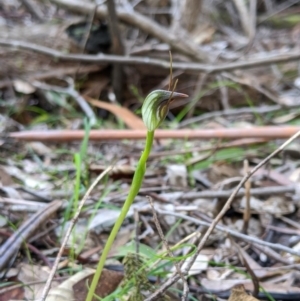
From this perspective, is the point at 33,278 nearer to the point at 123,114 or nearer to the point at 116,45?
the point at 123,114

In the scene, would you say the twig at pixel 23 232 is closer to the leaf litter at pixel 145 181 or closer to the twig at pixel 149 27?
the leaf litter at pixel 145 181

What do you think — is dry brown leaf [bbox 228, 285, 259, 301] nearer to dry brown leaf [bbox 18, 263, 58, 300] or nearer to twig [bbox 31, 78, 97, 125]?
dry brown leaf [bbox 18, 263, 58, 300]

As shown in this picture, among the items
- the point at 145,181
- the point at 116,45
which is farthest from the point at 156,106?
the point at 116,45

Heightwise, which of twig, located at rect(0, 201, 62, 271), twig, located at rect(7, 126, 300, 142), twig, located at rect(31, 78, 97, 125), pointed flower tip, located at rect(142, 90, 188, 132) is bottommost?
twig, located at rect(0, 201, 62, 271)

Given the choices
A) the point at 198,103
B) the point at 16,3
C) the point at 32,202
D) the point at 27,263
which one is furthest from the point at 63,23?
the point at 27,263

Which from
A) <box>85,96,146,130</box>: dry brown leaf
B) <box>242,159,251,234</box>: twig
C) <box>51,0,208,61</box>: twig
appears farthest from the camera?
<box>51,0,208,61</box>: twig

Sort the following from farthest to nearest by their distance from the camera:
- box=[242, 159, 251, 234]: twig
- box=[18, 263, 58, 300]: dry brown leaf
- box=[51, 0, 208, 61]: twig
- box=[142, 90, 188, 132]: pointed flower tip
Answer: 1. box=[51, 0, 208, 61]: twig
2. box=[242, 159, 251, 234]: twig
3. box=[18, 263, 58, 300]: dry brown leaf
4. box=[142, 90, 188, 132]: pointed flower tip

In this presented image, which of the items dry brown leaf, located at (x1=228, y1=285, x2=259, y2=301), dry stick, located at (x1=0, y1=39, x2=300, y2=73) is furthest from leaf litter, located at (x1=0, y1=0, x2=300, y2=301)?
dry stick, located at (x1=0, y1=39, x2=300, y2=73)
